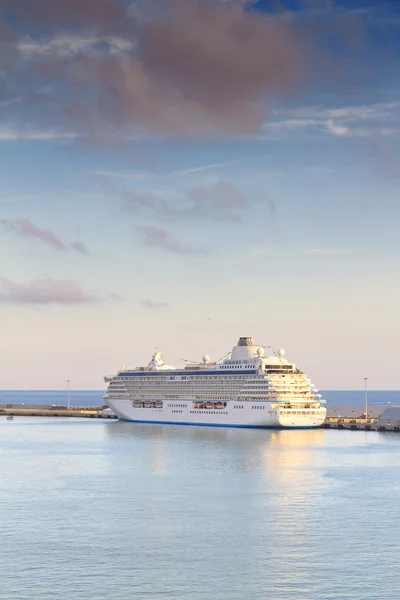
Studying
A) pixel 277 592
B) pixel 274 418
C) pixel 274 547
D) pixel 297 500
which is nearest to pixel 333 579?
pixel 277 592

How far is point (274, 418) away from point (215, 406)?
42.6ft

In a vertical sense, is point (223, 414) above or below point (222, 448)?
above

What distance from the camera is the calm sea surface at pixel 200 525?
4031 centimetres

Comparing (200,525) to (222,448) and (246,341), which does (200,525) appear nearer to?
(222,448)

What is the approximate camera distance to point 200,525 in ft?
170

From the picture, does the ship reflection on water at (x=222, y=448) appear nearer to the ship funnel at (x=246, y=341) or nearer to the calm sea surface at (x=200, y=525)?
the calm sea surface at (x=200, y=525)

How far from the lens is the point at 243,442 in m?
104

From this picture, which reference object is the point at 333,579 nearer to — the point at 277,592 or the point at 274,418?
the point at 277,592

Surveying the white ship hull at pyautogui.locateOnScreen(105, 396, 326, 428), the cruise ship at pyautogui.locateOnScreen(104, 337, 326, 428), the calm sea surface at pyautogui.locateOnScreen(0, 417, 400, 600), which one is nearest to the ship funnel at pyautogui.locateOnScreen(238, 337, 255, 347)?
the cruise ship at pyautogui.locateOnScreen(104, 337, 326, 428)

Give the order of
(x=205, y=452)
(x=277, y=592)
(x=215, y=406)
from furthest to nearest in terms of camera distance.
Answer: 1. (x=215, y=406)
2. (x=205, y=452)
3. (x=277, y=592)

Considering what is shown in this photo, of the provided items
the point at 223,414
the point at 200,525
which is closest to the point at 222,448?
the point at 223,414

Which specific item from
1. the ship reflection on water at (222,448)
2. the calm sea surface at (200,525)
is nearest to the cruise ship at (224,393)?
the ship reflection on water at (222,448)

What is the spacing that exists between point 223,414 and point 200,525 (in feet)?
265

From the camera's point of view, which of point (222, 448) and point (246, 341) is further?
point (246, 341)
